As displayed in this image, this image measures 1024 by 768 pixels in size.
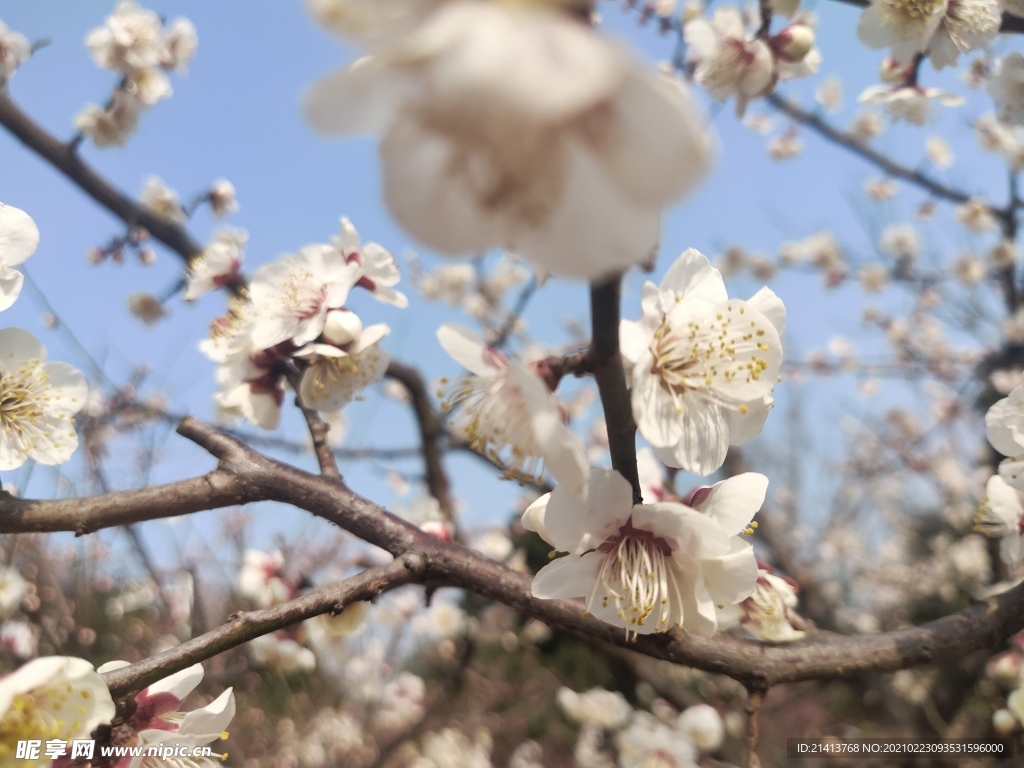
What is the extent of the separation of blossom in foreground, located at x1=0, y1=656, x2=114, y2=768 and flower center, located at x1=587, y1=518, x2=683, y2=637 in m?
0.54

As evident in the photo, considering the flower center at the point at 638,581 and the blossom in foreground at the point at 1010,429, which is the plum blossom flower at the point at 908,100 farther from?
the flower center at the point at 638,581

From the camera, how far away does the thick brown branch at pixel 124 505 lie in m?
0.78

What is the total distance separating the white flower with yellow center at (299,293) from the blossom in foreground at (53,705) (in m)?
0.51

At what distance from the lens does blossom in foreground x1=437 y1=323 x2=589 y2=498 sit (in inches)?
21.9

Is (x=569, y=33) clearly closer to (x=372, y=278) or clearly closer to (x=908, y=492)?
(x=372, y=278)

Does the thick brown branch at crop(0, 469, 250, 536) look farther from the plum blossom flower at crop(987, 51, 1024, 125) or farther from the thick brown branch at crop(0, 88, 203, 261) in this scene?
the plum blossom flower at crop(987, 51, 1024, 125)

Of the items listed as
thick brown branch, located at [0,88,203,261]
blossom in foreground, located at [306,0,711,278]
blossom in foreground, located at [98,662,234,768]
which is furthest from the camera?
thick brown branch, located at [0,88,203,261]

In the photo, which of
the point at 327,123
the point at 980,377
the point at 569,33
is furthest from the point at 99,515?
the point at 980,377

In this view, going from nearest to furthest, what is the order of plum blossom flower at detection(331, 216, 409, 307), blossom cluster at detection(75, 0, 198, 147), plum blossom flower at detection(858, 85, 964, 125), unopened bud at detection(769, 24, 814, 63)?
1. plum blossom flower at detection(331, 216, 409, 307)
2. unopened bud at detection(769, 24, 814, 63)
3. plum blossom flower at detection(858, 85, 964, 125)
4. blossom cluster at detection(75, 0, 198, 147)

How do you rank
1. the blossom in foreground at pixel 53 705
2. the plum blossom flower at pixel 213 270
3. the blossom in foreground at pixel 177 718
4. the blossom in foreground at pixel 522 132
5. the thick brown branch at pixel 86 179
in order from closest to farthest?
the blossom in foreground at pixel 522 132, the blossom in foreground at pixel 53 705, the blossom in foreground at pixel 177 718, the plum blossom flower at pixel 213 270, the thick brown branch at pixel 86 179

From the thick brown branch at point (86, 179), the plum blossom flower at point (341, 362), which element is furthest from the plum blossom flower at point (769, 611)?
the thick brown branch at point (86, 179)

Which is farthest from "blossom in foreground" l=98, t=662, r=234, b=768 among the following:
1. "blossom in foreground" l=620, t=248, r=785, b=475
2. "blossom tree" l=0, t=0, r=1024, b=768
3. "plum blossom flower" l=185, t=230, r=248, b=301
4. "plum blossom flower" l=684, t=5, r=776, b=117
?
"plum blossom flower" l=684, t=5, r=776, b=117

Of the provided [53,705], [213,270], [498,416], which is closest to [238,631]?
[53,705]

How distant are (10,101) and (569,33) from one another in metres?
2.22
